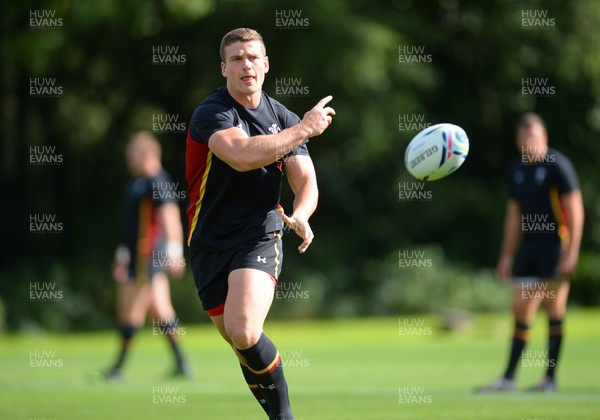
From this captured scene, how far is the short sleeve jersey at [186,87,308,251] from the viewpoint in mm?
6414

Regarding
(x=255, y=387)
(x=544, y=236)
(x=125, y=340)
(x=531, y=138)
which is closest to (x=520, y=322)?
(x=544, y=236)

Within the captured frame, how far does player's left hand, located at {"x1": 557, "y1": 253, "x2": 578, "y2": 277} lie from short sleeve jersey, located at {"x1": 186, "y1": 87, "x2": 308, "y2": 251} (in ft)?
14.9

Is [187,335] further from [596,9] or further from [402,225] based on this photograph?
[596,9]

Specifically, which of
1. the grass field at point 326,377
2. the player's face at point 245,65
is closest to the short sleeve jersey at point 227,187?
the player's face at point 245,65

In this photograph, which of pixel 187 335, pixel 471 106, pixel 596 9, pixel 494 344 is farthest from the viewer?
pixel 471 106

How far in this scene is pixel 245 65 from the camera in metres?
6.41

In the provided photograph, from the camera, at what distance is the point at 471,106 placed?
25922 mm

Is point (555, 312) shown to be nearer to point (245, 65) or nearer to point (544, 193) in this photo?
point (544, 193)

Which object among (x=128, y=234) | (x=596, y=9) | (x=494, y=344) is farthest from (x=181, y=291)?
(x=596, y=9)

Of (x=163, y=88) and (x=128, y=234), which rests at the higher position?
(x=163, y=88)

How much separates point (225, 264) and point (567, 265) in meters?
4.96

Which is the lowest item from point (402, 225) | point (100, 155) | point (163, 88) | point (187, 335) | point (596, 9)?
point (187, 335)

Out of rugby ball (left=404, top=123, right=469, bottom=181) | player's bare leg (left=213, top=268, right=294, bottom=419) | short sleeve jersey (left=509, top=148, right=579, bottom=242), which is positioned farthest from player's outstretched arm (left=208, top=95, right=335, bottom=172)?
short sleeve jersey (left=509, top=148, right=579, bottom=242)

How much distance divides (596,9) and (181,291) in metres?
12.1
